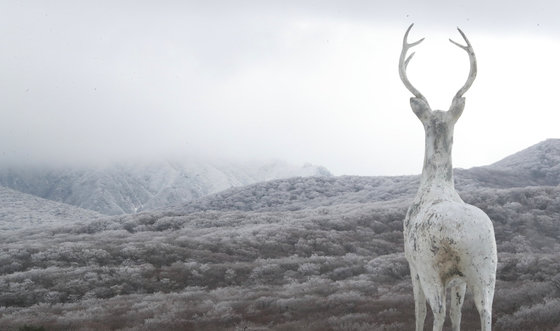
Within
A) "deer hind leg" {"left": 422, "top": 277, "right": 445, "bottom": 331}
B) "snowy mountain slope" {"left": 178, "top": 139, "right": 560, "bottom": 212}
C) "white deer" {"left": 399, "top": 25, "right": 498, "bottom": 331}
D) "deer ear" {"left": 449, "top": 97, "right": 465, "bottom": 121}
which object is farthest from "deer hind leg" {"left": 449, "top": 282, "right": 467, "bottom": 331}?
"snowy mountain slope" {"left": 178, "top": 139, "right": 560, "bottom": 212}

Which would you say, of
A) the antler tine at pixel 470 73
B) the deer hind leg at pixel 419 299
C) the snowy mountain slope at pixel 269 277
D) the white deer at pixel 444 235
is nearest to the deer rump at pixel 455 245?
the white deer at pixel 444 235

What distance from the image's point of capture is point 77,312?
52.1ft

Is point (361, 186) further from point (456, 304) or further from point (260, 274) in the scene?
point (456, 304)

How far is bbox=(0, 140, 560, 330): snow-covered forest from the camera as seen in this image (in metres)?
13.9

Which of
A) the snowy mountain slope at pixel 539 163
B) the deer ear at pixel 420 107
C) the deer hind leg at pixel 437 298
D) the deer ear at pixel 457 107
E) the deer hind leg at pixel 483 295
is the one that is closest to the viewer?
the deer hind leg at pixel 483 295

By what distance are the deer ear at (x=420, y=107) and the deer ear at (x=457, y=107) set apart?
33 cm

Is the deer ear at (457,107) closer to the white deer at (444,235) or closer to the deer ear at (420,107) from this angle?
the white deer at (444,235)

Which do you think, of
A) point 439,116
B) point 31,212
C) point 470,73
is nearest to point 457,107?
point 439,116

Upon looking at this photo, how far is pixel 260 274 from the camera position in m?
22.6

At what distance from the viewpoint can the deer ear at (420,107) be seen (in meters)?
7.50

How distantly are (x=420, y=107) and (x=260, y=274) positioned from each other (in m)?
16.3

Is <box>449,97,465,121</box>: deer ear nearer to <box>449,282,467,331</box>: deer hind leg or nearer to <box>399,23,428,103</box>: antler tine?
<box>399,23,428,103</box>: antler tine

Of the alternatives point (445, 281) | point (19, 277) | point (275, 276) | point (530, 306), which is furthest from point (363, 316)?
point (19, 277)

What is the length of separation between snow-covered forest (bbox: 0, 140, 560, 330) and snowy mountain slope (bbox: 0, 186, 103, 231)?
151 ft
